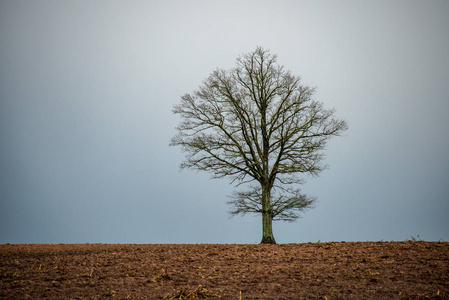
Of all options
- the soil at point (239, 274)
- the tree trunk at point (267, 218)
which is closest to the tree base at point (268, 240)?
the tree trunk at point (267, 218)

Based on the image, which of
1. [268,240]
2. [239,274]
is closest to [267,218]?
[268,240]

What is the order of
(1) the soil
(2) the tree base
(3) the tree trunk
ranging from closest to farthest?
(1) the soil → (2) the tree base → (3) the tree trunk

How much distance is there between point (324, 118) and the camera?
17453mm

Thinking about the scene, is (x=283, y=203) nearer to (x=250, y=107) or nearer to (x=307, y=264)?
(x=250, y=107)

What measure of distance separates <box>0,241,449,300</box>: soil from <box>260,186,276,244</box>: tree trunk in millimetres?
4331

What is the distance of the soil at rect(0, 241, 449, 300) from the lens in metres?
7.29

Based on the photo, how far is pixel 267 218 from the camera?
16.6 metres

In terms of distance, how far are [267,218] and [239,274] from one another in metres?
8.01

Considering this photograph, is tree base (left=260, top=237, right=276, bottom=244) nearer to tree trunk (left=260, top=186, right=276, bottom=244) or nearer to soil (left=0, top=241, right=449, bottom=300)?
tree trunk (left=260, top=186, right=276, bottom=244)

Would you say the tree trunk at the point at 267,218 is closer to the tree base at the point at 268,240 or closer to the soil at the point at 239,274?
the tree base at the point at 268,240

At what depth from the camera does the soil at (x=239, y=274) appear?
287 inches

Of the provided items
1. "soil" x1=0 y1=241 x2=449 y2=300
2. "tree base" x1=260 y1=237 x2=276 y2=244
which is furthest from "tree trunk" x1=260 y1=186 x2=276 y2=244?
"soil" x1=0 y1=241 x2=449 y2=300

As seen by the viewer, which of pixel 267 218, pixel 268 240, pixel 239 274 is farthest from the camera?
pixel 267 218

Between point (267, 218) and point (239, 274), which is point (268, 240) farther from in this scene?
point (239, 274)
